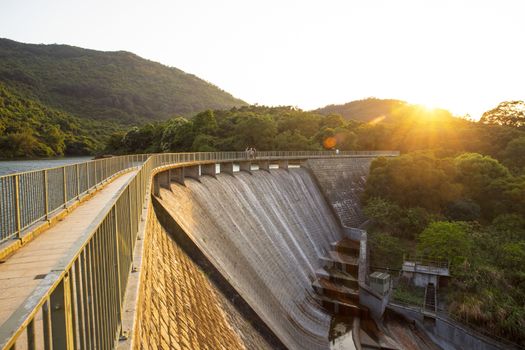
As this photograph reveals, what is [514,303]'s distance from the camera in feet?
82.1

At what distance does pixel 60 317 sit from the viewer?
198 cm

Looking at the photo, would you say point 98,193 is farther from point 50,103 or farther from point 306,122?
point 50,103

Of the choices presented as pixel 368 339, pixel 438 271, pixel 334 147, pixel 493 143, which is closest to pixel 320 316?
pixel 368 339

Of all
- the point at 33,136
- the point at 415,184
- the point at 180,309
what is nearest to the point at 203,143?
the point at 33,136

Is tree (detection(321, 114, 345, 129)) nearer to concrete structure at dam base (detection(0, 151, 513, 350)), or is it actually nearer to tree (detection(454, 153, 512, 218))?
tree (detection(454, 153, 512, 218))

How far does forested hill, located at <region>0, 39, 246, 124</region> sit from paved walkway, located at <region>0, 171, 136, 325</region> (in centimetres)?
8737

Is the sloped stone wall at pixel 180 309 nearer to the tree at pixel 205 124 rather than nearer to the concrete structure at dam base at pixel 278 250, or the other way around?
the concrete structure at dam base at pixel 278 250

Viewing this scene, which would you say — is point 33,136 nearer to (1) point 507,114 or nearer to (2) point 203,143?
(2) point 203,143

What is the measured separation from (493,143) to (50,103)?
93858 millimetres

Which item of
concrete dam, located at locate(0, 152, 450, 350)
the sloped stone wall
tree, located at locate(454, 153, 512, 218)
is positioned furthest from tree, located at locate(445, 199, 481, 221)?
the sloped stone wall

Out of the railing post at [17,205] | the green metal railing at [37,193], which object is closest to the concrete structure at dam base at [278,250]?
the green metal railing at [37,193]

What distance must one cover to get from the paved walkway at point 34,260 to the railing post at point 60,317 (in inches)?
42.7

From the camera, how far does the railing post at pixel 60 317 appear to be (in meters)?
1.95

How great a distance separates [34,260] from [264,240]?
18.1 m
